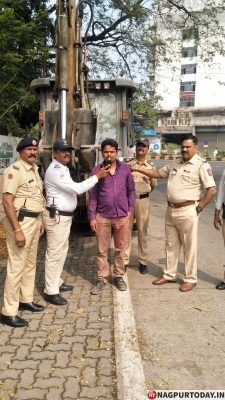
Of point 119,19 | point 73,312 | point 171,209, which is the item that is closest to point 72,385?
point 73,312

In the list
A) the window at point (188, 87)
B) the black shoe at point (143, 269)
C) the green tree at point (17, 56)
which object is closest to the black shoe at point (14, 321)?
the black shoe at point (143, 269)

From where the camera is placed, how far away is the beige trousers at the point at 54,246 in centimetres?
448

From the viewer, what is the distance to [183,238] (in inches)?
206

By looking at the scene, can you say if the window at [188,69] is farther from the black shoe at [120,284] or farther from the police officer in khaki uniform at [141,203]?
the black shoe at [120,284]

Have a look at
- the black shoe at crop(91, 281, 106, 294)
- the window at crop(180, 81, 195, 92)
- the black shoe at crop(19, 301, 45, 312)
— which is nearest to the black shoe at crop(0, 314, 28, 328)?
the black shoe at crop(19, 301, 45, 312)

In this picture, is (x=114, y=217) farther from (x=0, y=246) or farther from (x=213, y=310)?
(x=0, y=246)

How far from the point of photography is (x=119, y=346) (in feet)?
12.0

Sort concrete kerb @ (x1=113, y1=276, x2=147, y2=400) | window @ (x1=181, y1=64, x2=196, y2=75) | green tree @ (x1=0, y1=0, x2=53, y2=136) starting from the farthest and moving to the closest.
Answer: window @ (x1=181, y1=64, x2=196, y2=75) → green tree @ (x1=0, y1=0, x2=53, y2=136) → concrete kerb @ (x1=113, y1=276, x2=147, y2=400)

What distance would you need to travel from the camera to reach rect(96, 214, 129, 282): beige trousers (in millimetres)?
5000

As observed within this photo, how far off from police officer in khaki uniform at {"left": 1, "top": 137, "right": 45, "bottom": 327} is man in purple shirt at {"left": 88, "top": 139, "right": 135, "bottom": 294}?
0.93 m

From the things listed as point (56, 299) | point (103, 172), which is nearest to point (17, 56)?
point (103, 172)

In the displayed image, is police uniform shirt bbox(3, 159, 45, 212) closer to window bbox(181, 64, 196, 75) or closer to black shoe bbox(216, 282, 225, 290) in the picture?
black shoe bbox(216, 282, 225, 290)

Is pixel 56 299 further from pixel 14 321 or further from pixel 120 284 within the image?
pixel 120 284

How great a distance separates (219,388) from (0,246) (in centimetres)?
487
